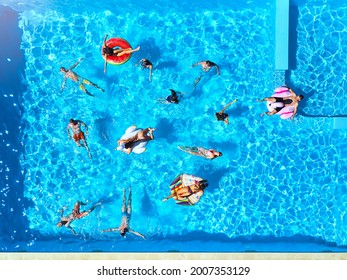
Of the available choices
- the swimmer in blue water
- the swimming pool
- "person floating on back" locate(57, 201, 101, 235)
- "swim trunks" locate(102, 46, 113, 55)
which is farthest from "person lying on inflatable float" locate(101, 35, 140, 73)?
"person floating on back" locate(57, 201, 101, 235)

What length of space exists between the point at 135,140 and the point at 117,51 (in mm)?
1610

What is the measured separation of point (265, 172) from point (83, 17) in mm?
4351

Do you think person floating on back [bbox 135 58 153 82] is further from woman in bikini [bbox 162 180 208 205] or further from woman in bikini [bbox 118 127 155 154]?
woman in bikini [bbox 162 180 208 205]

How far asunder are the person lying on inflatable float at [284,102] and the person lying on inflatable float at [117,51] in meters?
2.55

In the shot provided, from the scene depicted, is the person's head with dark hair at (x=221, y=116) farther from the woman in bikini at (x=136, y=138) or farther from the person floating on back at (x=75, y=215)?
the person floating on back at (x=75, y=215)

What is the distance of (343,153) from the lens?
7.90 metres

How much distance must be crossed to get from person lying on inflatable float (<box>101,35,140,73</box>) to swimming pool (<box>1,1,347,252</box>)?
154 mm

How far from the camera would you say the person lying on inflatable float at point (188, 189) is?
7.74m

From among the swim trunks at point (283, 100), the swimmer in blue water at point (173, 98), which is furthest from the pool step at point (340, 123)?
the swimmer in blue water at point (173, 98)

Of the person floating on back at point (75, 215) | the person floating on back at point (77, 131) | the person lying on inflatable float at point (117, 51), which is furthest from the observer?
the person floating on back at point (75, 215)

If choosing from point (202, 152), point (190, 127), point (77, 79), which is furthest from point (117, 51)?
point (202, 152)

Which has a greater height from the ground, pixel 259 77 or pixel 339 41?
pixel 339 41
